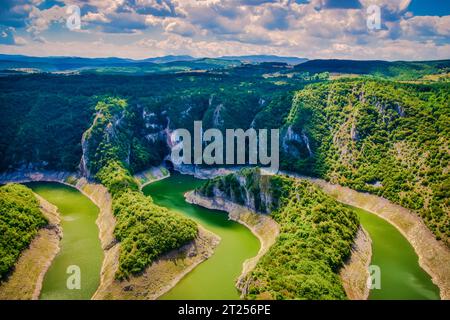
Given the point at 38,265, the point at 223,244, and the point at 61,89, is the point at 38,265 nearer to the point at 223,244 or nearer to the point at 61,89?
the point at 223,244

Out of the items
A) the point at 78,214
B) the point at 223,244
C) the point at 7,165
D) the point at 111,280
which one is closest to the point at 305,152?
the point at 223,244

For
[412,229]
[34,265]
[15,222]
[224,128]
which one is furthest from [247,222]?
[224,128]

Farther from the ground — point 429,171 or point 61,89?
point 61,89

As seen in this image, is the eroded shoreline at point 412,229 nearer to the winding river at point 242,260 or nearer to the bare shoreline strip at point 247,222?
the winding river at point 242,260

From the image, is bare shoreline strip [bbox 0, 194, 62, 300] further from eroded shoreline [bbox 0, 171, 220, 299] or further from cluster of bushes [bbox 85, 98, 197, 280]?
cluster of bushes [bbox 85, 98, 197, 280]

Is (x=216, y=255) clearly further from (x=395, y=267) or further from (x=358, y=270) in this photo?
(x=395, y=267)

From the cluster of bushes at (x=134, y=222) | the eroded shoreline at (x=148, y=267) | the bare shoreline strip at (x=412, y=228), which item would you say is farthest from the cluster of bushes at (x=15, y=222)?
the bare shoreline strip at (x=412, y=228)
